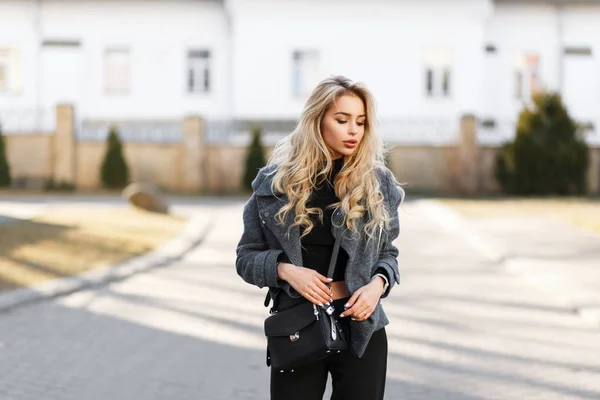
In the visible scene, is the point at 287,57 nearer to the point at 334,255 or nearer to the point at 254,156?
the point at 254,156

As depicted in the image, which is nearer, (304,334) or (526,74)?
(304,334)

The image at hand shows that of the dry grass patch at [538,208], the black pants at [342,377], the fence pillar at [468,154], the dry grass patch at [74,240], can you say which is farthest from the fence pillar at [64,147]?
the black pants at [342,377]

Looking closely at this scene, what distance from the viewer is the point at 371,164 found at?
3.84 metres

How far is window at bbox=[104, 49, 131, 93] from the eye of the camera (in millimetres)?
38875

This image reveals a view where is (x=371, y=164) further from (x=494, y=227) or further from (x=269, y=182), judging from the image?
(x=494, y=227)

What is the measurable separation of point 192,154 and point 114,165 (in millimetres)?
2390

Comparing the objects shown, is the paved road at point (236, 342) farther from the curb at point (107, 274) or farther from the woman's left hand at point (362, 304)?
the woman's left hand at point (362, 304)

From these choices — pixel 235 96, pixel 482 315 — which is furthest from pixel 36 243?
pixel 235 96

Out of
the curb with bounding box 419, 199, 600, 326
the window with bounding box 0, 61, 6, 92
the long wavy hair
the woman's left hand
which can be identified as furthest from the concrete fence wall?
the woman's left hand

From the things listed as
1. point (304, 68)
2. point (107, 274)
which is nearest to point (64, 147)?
point (304, 68)

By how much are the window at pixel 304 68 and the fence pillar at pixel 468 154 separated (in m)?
6.62

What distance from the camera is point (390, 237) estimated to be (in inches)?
154

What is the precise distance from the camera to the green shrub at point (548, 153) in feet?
102

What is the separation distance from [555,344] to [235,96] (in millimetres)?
28800
